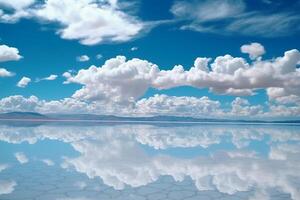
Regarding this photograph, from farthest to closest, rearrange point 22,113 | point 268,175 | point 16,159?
point 22,113 < point 16,159 < point 268,175

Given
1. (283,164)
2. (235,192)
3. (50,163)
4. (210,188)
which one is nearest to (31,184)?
(50,163)

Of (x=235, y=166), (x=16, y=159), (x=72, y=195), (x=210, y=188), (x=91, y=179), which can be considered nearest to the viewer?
(x=72, y=195)

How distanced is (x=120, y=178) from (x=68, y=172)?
1430mm

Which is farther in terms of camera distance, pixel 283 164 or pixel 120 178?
pixel 283 164

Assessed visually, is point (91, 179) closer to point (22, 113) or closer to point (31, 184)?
point (31, 184)

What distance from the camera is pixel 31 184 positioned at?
6.68 meters

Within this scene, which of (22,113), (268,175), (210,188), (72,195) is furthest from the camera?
(22,113)

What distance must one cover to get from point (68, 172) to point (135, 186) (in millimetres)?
2156

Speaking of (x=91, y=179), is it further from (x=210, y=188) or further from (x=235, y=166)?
(x=235, y=166)

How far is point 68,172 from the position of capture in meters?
8.04

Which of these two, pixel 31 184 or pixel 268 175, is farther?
pixel 268 175

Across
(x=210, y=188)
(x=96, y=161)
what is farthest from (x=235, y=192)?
(x=96, y=161)

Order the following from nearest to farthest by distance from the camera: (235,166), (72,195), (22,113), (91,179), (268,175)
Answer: (72,195)
(91,179)
(268,175)
(235,166)
(22,113)

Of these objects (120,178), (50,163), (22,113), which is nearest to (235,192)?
(120,178)
